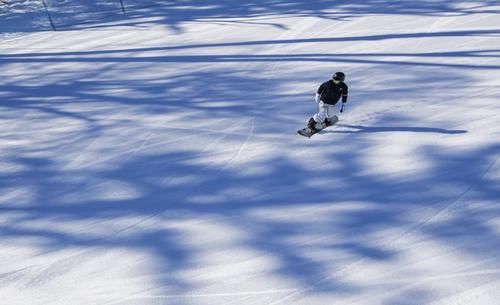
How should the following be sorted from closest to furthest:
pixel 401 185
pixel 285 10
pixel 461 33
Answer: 1. pixel 401 185
2. pixel 461 33
3. pixel 285 10

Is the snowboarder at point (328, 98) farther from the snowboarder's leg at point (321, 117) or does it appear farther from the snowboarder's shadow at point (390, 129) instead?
the snowboarder's shadow at point (390, 129)

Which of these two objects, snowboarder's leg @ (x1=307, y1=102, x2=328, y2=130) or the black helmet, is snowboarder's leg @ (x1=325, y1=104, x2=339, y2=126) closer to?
snowboarder's leg @ (x1=307, y1=102, x2=328, y2=130)

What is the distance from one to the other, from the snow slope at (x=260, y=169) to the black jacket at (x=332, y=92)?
71 centimetres

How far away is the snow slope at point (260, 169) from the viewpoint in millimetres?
5742

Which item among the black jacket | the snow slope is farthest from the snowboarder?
the snow slope

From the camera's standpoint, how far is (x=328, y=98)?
323 inches

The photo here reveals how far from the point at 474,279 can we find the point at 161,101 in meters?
7.50

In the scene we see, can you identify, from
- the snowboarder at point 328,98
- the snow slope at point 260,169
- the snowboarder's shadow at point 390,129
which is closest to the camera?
the snow slope at point 260,169

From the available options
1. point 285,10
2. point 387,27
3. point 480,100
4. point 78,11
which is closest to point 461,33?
point 387,27

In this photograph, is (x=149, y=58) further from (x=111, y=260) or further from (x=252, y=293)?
(x=252, y=293)

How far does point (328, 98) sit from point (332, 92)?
130 millimetres

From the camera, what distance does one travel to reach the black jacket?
8.10m

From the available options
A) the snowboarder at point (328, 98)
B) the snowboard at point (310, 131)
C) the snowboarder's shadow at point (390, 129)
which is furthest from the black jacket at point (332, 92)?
the snowboarder's shadow at point (390, 129)

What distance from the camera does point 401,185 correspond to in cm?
703
